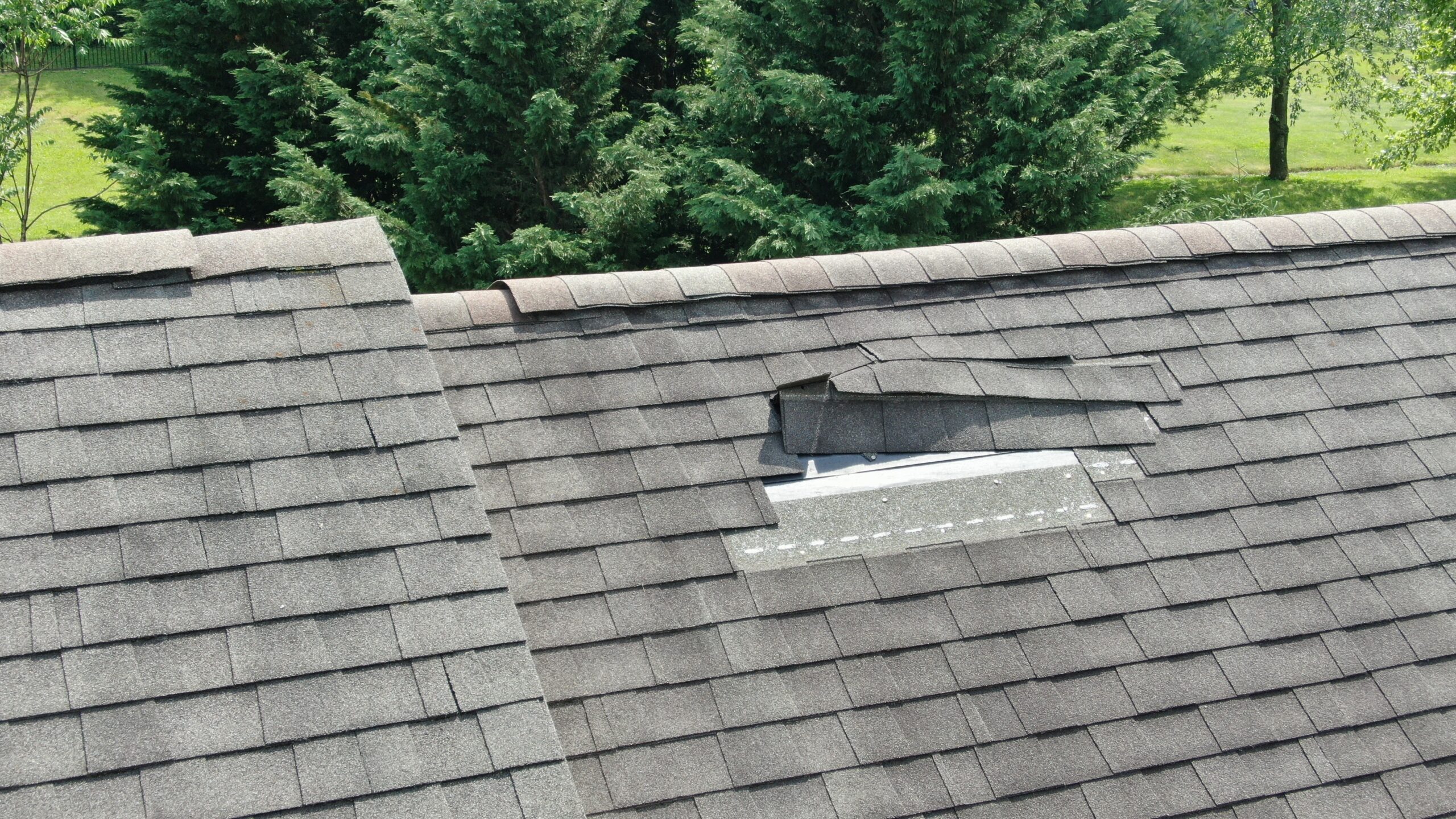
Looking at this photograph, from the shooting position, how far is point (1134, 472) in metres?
4.76

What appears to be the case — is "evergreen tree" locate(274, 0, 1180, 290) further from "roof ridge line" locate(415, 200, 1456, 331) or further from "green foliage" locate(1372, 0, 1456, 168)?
"green foliage" locate(1372, 0, 1456, 168)

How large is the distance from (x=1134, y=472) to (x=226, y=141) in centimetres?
1393

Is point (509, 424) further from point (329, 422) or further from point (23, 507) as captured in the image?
point (23, 507)

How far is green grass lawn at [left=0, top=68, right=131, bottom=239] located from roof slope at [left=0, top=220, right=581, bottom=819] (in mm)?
16097

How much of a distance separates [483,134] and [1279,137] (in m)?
17.4

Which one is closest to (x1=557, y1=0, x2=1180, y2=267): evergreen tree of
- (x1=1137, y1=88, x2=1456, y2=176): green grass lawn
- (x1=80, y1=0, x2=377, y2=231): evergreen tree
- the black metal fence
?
(x1=80, y1=0, x2=377, y2=231): evergreen tree

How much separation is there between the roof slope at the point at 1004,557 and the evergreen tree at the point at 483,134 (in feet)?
23.8

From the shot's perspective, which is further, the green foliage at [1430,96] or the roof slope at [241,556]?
the green foliage at [1430,96]

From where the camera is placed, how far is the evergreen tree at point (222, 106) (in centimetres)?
1441

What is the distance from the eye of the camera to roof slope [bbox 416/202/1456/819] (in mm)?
3748

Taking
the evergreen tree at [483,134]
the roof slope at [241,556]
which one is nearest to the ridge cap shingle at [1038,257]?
the roof slope at [241,556]

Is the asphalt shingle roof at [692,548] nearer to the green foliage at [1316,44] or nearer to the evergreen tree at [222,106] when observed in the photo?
the evergreen tree at [222,106]

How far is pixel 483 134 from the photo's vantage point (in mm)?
12891

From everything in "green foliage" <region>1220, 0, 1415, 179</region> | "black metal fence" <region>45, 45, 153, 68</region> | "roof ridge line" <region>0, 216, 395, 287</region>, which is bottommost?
"green foliage" <region>1220, 0, 1415, 179</region>
